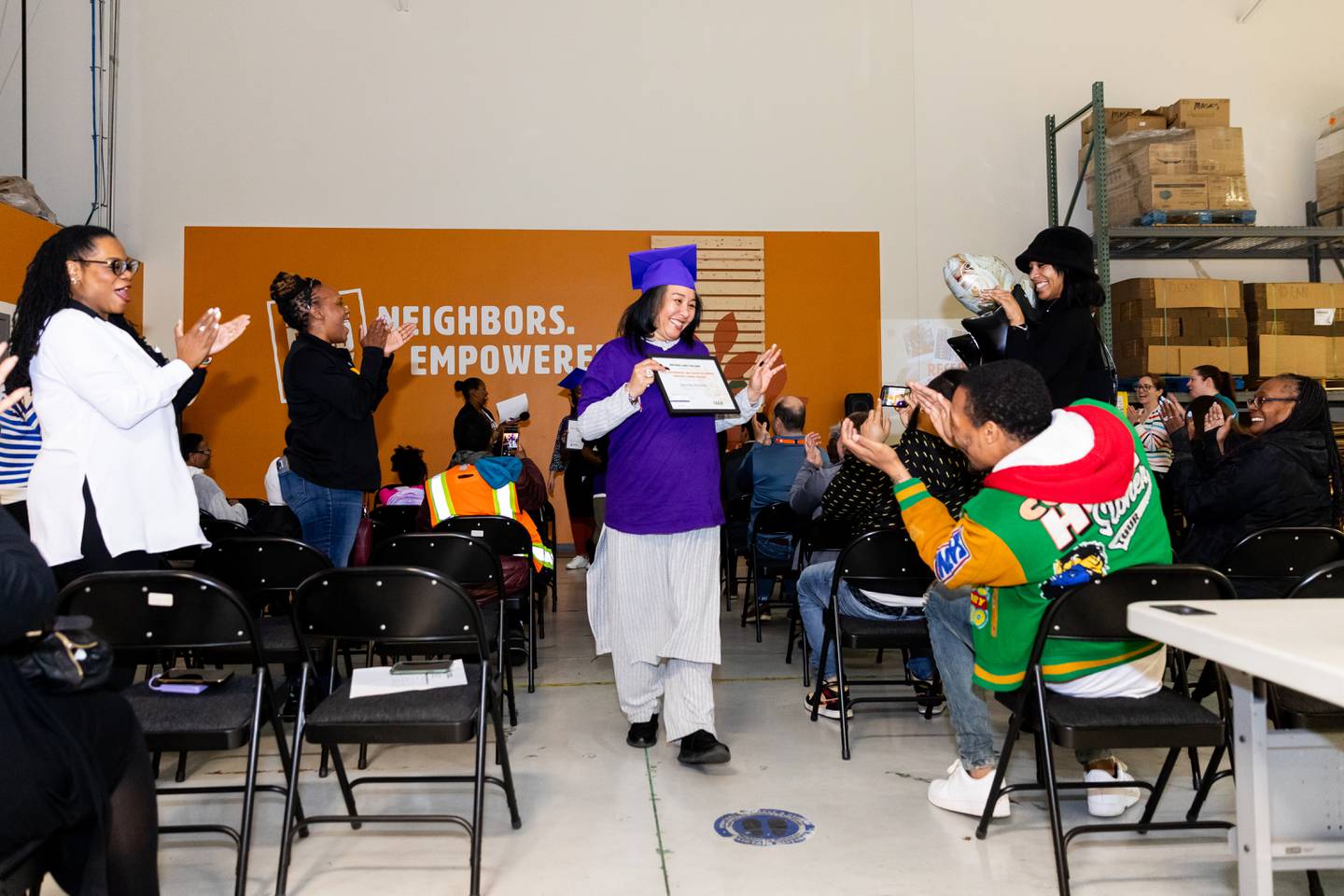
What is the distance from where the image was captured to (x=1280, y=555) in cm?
302

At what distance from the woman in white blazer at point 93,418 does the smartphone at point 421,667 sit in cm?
63

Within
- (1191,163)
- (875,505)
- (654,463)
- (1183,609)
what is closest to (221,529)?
(654,463)

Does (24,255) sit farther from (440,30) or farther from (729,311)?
(729,311)

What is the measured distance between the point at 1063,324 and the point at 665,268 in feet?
4.45

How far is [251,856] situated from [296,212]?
22.5 ft

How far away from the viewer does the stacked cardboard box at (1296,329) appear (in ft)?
24.5

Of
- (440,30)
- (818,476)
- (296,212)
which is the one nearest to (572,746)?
A: (818,476)

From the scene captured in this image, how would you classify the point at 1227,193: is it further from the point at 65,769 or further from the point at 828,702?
the point at 65,769

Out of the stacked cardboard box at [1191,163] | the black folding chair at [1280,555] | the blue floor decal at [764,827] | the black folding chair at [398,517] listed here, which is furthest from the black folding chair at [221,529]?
the stacked cardboard box at [1191,163]

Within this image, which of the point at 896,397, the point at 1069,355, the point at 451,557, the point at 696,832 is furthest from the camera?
the point at 1069,355

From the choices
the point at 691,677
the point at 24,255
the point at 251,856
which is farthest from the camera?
the point at 24,255

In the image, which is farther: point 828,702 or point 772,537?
point 772,537

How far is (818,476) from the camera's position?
4.28m

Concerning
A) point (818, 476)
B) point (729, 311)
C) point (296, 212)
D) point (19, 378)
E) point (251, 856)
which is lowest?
point (251, 856)
